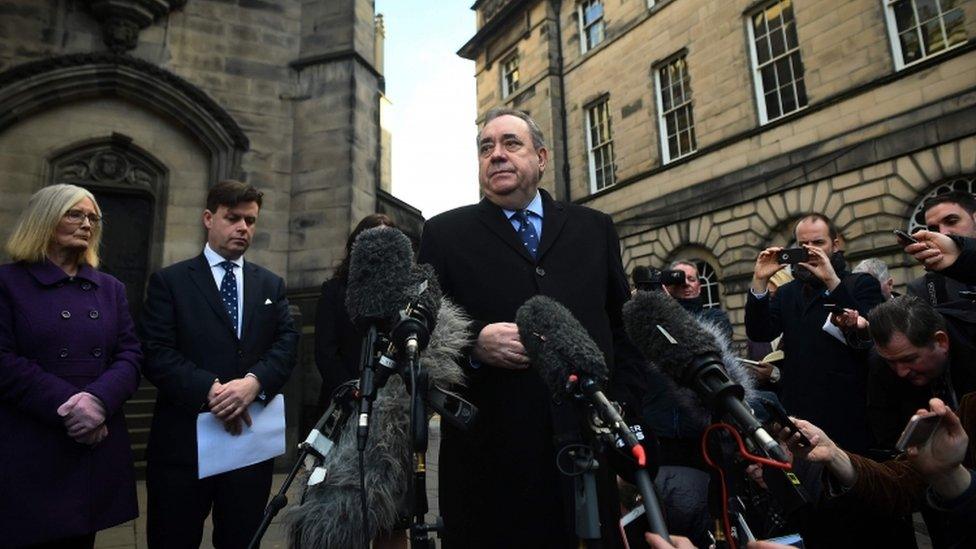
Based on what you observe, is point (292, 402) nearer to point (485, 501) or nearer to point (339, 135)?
point (339, 135)

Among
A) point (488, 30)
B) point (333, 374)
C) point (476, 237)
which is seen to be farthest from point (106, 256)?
point (488, 30)

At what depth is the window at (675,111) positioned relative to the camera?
49.0ft

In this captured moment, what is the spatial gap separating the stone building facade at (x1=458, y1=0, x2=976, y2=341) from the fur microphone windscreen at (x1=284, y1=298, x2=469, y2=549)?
11.4 m

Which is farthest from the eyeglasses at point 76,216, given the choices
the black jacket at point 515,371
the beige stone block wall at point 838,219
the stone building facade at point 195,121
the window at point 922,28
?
the window at point 922,28

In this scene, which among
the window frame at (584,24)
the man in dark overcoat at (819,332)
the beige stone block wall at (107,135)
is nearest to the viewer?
the man in dark overcoat at (819,332)

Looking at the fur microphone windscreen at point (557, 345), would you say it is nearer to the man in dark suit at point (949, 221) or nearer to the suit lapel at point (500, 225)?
the suit lapel at point (500, 225)

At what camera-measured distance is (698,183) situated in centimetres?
1432

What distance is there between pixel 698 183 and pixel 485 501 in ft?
46.2

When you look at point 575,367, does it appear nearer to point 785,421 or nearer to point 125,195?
point 785,421

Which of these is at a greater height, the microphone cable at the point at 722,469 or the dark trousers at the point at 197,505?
the microphone cable at the point at 722,469

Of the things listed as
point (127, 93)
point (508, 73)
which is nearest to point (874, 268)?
point (127, 93)

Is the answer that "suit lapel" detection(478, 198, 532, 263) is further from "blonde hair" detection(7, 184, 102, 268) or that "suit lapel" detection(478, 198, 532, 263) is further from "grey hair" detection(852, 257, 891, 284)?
"grey hair" detection(852, 257, 891, 284)

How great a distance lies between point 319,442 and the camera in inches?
61.4

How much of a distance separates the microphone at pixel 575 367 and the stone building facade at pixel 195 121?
674 centimetres
